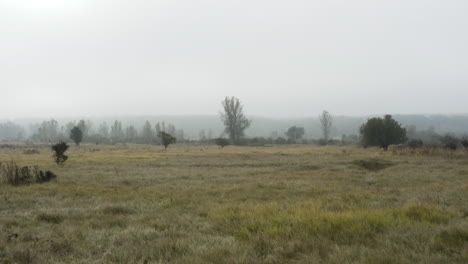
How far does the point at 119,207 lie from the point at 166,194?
354cm

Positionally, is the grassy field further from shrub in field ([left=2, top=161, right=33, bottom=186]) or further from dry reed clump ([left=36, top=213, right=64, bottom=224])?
shrub in field ([left=2, top=161, right=33, bottom=186])

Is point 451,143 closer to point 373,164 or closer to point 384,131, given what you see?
point 384,131

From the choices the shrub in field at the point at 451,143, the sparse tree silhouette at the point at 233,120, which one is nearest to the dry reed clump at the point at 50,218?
the shrub in field at the point at 451,143

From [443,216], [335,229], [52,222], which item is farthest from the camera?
[52,222]

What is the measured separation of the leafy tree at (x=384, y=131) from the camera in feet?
174

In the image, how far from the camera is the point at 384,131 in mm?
53438

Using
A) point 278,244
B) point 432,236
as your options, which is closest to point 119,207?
point 278,244

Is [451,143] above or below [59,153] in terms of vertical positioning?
below

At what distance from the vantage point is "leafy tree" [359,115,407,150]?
53.1 m

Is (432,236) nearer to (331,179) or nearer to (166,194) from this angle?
(166,194)

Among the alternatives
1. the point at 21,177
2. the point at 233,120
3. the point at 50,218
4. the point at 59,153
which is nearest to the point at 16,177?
the point at 21,177

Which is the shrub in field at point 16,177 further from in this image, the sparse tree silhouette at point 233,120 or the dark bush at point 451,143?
the sparse tree silhouette at point 233,120

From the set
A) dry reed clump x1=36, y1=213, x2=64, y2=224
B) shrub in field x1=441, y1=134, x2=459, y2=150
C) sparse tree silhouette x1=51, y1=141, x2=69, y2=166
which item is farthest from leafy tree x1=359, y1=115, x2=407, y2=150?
dry reed clump x1=36, y1=213, x2=64, y2=224

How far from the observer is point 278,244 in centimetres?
690
